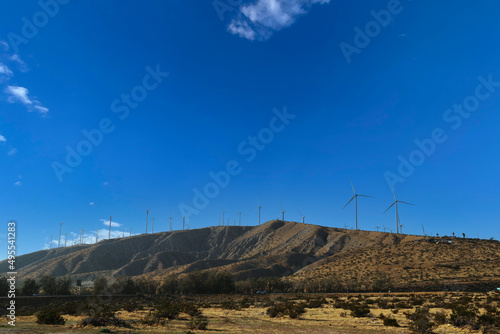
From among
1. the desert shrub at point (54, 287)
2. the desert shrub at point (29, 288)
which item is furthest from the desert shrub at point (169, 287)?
the desert shrub at point (29, 288)

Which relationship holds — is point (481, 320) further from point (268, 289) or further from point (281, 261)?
point (281, 261)

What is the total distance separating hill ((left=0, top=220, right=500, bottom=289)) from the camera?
3398 inches

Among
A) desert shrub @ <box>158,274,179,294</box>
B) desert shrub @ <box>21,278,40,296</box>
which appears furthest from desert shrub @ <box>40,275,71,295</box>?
desert shrub @ <box>158,274,179,294</box>

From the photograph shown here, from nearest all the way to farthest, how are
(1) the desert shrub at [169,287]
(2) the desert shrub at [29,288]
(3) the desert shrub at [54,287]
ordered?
1. (2) the desert shrub at [29,288]
2. (3) the desert shrub at [54,287]
3. (1) the desert shrub at [169,287]

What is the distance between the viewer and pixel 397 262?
9875 cm

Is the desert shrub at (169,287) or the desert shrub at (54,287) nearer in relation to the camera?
the desert shrub at (54,287)

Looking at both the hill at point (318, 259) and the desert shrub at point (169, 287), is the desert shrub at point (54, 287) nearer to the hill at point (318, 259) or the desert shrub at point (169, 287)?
the desert shrub at point (169, 287)

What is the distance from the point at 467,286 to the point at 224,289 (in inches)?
2079

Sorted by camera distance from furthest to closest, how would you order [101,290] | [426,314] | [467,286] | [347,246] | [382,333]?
[347,246], [101,290], [467,286], [426,314], [382,333]

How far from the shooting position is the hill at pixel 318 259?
283 ft

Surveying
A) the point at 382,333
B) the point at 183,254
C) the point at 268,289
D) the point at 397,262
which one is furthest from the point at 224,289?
the point at 183,254

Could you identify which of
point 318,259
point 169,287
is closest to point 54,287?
point 169,287

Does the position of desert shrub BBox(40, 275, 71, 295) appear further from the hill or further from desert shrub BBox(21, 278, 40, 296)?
the hill

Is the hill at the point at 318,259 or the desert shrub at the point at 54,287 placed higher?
the hill at the point at 318,259
